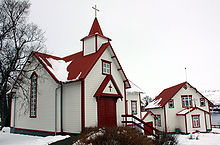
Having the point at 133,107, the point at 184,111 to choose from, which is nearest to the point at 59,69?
the point at 133,107

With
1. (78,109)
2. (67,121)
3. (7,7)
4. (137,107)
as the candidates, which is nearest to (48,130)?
(67,121)

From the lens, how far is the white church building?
15.3 m

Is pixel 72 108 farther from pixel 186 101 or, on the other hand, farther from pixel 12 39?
pixel 186 101

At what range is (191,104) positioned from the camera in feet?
114

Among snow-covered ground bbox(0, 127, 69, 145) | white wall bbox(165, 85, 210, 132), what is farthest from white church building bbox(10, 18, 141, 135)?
white wall bbox(165, 85, 210, 132)


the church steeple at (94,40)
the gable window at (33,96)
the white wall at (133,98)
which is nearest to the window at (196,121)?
the white wall at (133,98)

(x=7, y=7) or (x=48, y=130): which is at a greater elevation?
(x=7, y=7)

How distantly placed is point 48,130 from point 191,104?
26.5 meters

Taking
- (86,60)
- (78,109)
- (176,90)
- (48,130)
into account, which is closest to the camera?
(78,109)

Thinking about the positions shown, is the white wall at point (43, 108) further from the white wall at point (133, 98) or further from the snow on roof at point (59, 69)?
the white wall at point (133, 98)

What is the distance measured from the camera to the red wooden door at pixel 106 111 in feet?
52.7

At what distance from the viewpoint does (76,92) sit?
607 inches

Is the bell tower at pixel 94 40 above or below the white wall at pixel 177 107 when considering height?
above

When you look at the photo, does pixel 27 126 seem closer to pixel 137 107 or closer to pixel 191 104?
pixel 137 107
